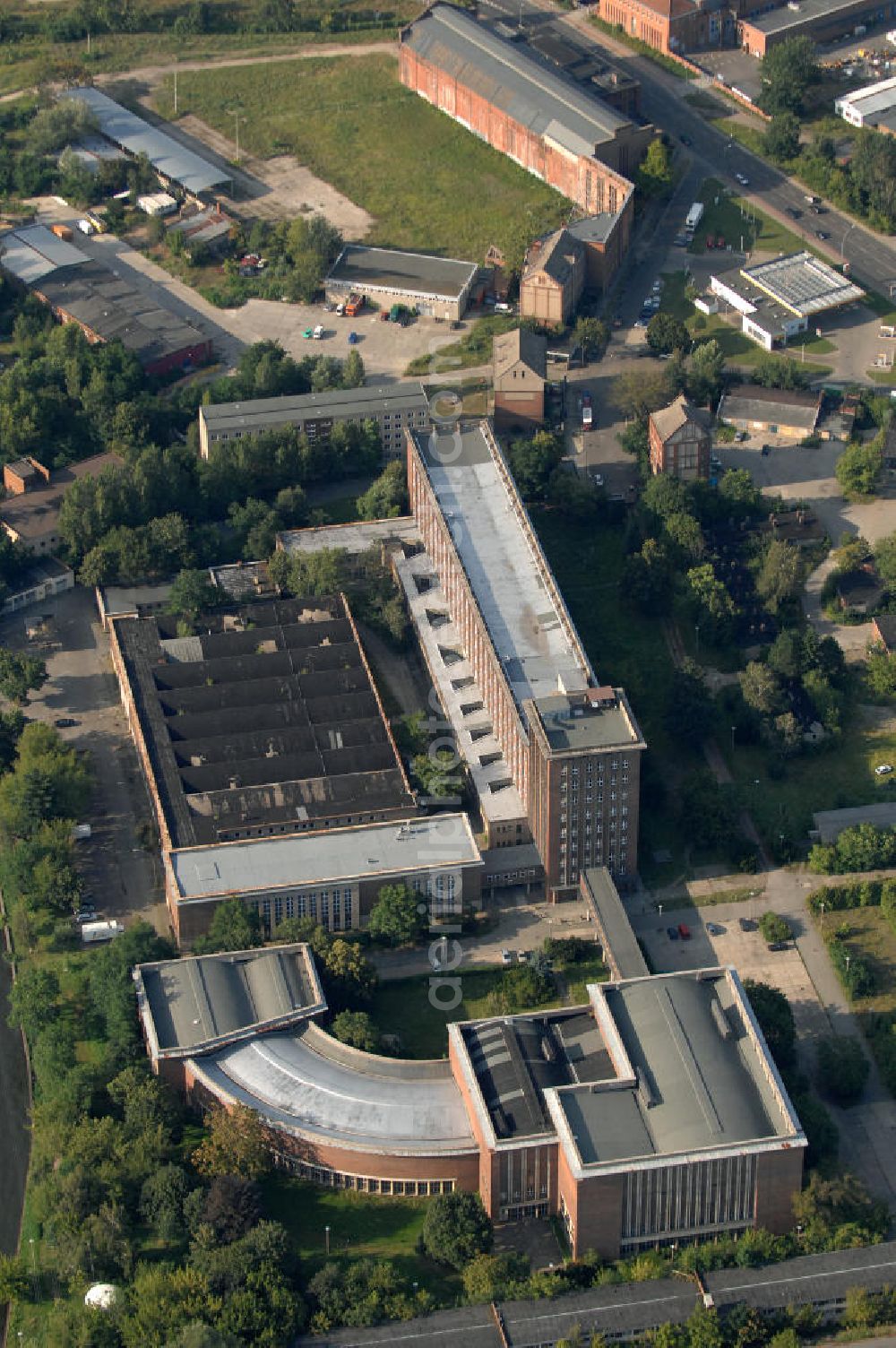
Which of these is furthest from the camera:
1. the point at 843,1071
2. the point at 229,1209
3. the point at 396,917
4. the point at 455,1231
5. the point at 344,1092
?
the point at 396,917

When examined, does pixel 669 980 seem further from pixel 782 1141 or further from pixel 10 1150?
pixel 10 1150

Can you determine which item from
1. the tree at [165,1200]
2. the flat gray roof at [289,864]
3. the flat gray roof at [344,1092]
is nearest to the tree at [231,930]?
the flat gray roof at [289,864]

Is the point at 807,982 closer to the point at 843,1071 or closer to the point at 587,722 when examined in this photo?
the point at 843,1071

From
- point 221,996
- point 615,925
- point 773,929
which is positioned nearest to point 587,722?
point 615,925

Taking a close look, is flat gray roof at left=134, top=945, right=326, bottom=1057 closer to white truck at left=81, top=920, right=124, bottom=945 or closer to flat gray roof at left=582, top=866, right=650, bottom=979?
white truck at left=81, top=920, right=124, bottom=945

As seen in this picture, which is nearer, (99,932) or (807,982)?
(807,982)

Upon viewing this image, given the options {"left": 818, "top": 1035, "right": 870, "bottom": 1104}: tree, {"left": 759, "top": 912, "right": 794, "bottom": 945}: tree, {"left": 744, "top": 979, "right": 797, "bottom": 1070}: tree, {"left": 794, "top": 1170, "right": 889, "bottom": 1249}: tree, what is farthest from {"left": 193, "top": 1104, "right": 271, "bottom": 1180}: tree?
{"left": 759, "top": 912, "right": 794, "bottom": 945}: tree

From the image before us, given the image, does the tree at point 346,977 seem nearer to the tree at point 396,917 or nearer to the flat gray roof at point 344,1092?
the tree at point 396,917
